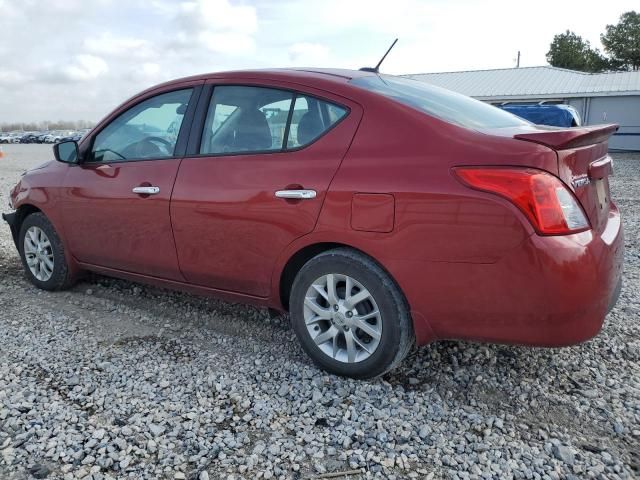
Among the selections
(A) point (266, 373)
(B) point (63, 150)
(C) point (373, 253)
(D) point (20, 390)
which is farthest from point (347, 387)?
(B) point (63, 150)

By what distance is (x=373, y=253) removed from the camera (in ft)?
Result: 9.10

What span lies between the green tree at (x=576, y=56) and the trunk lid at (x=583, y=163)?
4994 cm

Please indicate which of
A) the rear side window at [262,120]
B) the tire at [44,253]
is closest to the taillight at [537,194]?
the rear side window at [262,120]

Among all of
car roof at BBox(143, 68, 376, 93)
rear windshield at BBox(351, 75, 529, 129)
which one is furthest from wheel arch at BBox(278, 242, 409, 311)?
car roof at BBox(143, 68, 376, 93)

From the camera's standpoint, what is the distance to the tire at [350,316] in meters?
2.80

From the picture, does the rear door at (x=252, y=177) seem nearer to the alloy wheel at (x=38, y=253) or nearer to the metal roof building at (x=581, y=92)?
the alloy wheel at (x=38, y=253)

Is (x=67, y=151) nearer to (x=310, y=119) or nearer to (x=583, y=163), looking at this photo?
(x=310, y=119)

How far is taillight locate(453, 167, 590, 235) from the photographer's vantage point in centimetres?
239

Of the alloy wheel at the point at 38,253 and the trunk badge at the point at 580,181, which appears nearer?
the trunk badge at the point at 580,181

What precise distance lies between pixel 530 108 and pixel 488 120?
12.1 meters

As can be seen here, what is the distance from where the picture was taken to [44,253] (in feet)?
15.1

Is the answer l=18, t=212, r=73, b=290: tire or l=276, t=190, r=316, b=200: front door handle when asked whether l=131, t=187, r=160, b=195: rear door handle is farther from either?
l=18, t=212, r=73, b=290: tire

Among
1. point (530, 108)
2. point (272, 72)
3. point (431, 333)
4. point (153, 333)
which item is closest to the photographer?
point (431, 333)

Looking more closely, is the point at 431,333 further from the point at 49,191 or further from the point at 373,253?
the point at 49,191
